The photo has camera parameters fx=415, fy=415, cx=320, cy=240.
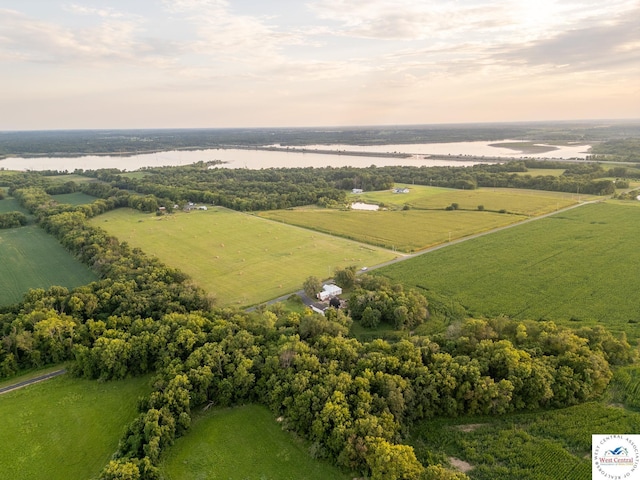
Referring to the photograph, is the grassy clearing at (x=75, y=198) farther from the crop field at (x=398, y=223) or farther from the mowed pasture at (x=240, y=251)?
the crop field at (x=398, y=223)

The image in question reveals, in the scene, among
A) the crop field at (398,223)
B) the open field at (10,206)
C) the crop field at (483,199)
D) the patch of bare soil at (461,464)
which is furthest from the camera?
→ the open field at (10,206)

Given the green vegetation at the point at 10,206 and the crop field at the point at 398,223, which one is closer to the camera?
the crop field at the point at 398,223

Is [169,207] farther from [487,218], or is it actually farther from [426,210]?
[487,218]

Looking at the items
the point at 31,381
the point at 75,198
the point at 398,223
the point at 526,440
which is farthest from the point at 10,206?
the point at 526,440

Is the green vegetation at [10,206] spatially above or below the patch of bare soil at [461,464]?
above

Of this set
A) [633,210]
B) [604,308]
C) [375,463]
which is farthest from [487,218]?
[375,463]

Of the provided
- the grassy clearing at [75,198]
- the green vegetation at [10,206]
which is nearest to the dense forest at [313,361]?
the green vegetation at [10,206]
